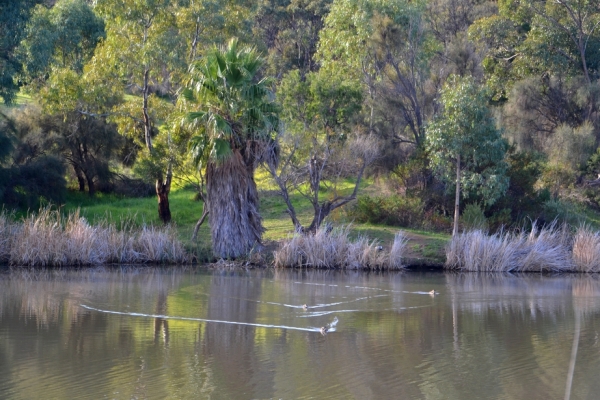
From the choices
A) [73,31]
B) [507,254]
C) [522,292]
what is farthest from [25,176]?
[522,292]

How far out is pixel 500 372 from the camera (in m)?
12.2

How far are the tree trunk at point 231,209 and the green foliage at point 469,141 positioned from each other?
705cm

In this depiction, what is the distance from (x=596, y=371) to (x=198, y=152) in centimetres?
1547

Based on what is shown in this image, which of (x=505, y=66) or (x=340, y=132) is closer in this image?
(x=340, y=132)

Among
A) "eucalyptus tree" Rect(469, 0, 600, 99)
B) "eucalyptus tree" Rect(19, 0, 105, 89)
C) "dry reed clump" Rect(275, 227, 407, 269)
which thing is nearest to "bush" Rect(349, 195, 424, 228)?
"dry reed clump" Rect(275, 227, 407, 269)

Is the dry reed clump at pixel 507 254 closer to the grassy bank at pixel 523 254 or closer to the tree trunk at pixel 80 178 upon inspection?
the grassy bank at pixel 523 254

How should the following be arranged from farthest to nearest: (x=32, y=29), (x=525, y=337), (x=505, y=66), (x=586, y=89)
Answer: (x=505, y=66) → (x=586, y=89) → (x=32, y=29) → (x=525, y=337)

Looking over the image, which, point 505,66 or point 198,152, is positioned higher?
point 505,66

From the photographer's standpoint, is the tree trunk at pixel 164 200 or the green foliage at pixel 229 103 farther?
the tree trunk at pixel 164 200

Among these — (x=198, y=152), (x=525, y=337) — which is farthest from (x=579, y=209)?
(x=525, y=337)

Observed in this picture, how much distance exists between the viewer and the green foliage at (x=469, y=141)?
89.7 feet

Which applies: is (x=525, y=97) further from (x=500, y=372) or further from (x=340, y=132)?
(x=500, y=372)

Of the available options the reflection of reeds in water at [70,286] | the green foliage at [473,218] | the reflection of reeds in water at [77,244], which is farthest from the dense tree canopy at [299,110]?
the reflection of reeds in water at [70,286]

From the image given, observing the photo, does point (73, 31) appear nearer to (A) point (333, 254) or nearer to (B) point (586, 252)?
(A) point (333, 254)
